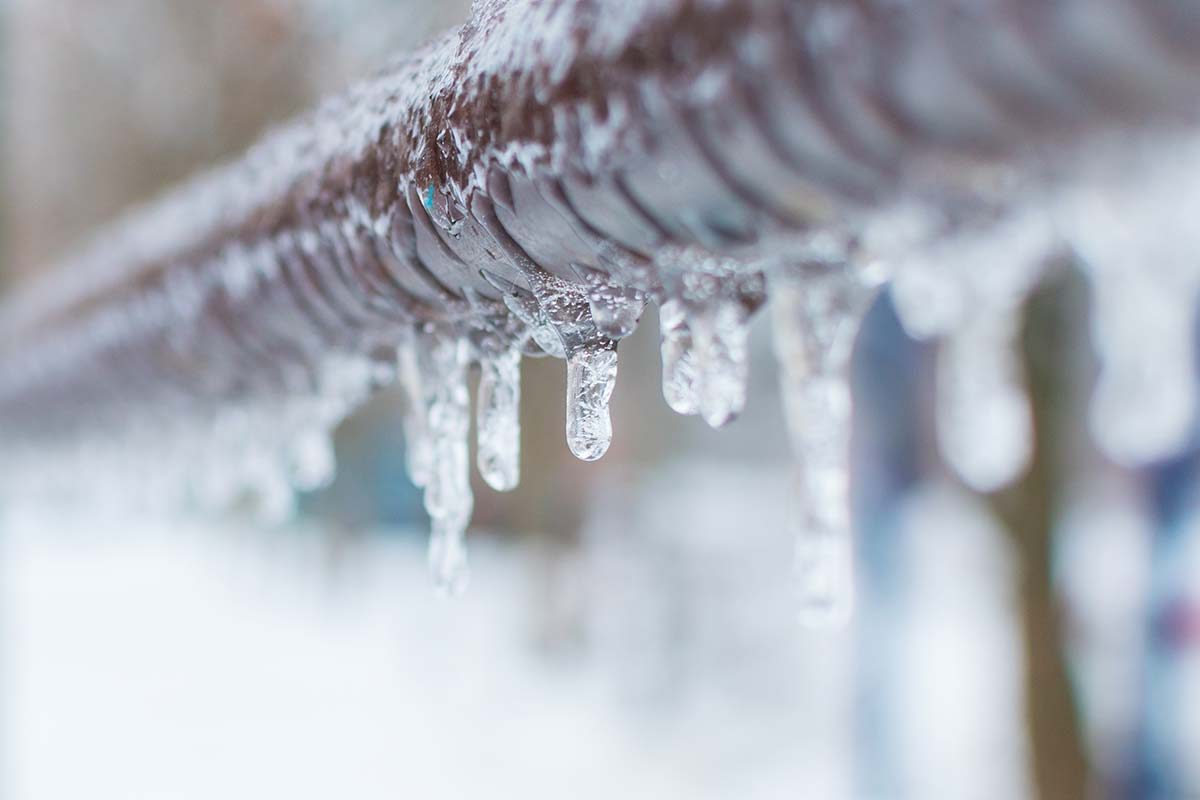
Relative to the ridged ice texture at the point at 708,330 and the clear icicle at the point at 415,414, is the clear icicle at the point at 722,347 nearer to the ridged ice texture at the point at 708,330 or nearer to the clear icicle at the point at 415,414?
the ridged ice texture at the point at 708,330

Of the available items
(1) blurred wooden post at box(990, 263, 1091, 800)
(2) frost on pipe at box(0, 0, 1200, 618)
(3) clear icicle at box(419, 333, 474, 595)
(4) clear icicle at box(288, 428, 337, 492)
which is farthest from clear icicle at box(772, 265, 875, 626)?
(1) blurred wooden post at box(990, 263, 1091, 800)

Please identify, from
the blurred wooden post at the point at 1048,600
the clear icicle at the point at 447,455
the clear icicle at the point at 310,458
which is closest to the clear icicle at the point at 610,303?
the clear icicle at the point at 447,455

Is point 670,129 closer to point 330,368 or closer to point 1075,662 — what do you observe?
point 330,368

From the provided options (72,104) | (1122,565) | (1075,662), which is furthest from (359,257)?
(1122,565)

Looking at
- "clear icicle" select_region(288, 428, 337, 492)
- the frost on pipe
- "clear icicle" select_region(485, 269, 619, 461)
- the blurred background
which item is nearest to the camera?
the frost on pipe

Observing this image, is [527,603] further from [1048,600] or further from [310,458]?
[310,458]

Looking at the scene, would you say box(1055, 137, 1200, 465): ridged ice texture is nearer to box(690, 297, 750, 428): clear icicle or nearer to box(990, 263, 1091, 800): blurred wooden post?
box(690, 297, 750, 428): clear icicle

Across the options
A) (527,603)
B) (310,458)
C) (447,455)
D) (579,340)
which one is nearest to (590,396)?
(579,340)
